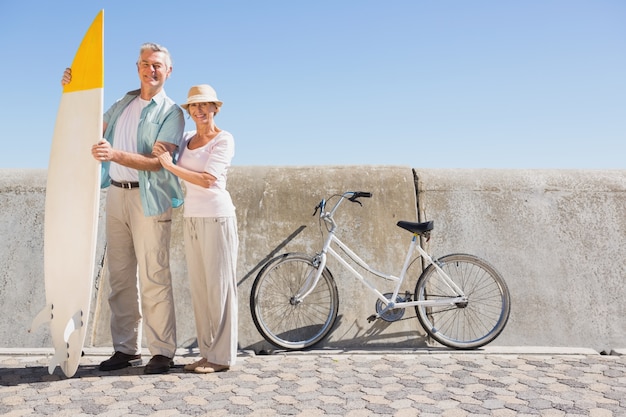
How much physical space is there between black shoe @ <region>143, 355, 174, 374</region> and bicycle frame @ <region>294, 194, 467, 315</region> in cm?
125

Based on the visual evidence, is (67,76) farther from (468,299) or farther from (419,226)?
(468,299)

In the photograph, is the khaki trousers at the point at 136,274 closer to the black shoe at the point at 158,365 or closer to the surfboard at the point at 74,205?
the black shoe at the point at 158,365

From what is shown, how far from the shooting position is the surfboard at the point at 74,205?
3994 millimetres

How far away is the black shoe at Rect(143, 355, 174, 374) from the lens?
4.01 meters

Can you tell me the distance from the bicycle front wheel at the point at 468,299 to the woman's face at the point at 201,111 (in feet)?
7.52

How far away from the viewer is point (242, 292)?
5.21 m

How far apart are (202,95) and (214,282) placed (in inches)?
51.7

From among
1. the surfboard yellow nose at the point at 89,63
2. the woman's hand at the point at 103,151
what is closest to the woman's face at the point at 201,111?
the woman's hand at the point at 103,151

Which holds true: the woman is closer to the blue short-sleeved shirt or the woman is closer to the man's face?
the blue short-sleeved shirt

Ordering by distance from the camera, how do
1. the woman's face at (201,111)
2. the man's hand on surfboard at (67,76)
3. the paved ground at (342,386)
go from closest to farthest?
the paved ground at (342,386) < the woman's face at (201,111) < the man's hand on surfboard at (67,76)

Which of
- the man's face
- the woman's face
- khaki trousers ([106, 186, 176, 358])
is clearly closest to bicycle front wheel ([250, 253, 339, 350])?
khaki trousers ([106, 186, 176, 358])

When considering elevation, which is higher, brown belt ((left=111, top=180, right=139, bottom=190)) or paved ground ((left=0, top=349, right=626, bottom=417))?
brown belt ((left=111, top=180, right=139, bottom=190))

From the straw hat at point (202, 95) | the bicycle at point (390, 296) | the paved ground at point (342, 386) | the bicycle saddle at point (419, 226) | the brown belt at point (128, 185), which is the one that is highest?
the straw hat at point (202, 95)

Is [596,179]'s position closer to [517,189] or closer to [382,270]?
[517,189]
